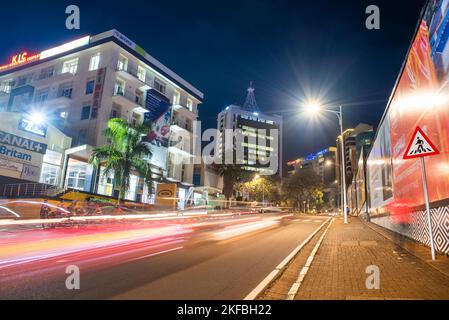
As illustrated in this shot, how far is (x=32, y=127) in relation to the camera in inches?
1170

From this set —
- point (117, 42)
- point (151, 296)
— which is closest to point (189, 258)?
point (151, 296)

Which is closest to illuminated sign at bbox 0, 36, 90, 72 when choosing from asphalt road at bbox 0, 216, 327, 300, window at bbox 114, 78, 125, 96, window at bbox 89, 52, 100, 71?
window at bbox 89, 52, 100, 71

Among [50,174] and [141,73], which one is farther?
[141,73]

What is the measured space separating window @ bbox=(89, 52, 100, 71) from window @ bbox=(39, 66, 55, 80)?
24.7 ft

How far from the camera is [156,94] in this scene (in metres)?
45.2

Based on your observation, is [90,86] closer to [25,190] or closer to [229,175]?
[25,190]

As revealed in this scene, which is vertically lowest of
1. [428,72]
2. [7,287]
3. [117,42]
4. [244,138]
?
[7,287]

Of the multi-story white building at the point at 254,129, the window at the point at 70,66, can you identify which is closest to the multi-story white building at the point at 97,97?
the window at the point at 70,66

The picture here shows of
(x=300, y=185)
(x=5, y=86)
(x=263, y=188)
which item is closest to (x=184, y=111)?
(x=263, y=188)

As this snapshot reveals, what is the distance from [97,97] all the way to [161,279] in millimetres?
35968

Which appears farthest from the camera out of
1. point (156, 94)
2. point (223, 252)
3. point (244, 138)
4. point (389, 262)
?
point (244, 138)

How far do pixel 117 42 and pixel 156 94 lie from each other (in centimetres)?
845

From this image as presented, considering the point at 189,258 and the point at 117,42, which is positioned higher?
the point at 117,42
